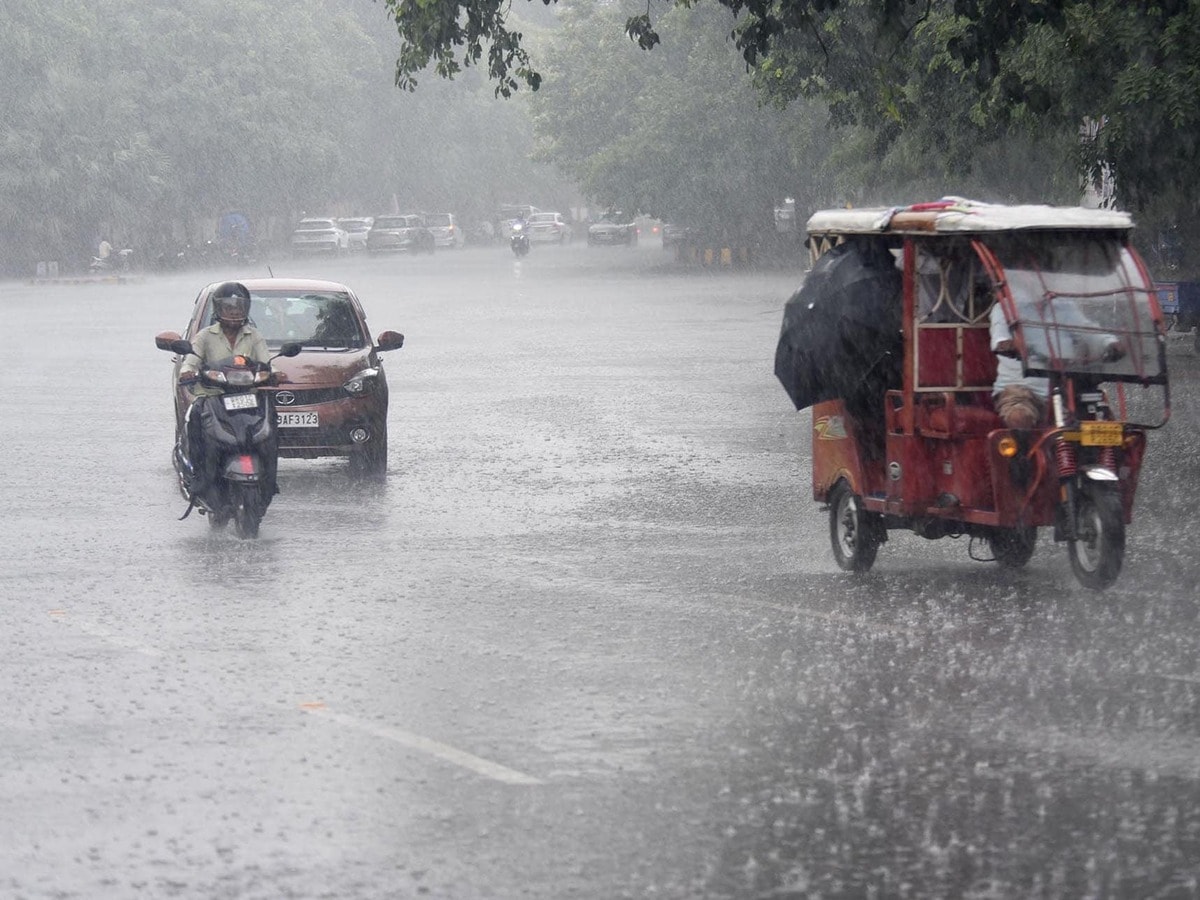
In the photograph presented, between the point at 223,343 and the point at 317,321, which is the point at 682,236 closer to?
the point at 317,321

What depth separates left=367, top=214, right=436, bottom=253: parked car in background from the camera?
280 ft

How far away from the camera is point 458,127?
109m

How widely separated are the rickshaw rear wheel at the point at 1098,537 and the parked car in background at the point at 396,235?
76432 mm

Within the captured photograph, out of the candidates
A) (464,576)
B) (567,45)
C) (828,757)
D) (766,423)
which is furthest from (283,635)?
(567,45)

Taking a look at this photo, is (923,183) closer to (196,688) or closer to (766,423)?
(766,423)

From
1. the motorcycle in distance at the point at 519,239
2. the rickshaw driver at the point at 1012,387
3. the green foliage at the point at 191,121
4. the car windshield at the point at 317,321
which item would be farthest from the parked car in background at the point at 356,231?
the rickshaw driver at the point at 1012,387

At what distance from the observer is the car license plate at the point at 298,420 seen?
15633 mm

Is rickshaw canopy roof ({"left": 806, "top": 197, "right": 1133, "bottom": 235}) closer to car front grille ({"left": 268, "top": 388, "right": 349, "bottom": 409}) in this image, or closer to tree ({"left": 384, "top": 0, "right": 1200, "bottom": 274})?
tree ({"left": 384, "top": 0, "right": 1200, "bottom": 274})

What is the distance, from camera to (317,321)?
54.6 ft

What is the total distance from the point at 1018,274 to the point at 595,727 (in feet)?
13.0

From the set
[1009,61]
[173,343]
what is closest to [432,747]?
[173,343]

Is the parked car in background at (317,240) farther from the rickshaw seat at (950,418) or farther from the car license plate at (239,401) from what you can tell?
the rickshaw seat at (950,418)

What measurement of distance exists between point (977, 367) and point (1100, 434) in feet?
3.02

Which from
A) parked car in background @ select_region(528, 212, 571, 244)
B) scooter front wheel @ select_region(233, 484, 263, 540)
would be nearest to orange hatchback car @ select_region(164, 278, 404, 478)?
scooter front wheel @ select_region(233, 484, 263, 540)
